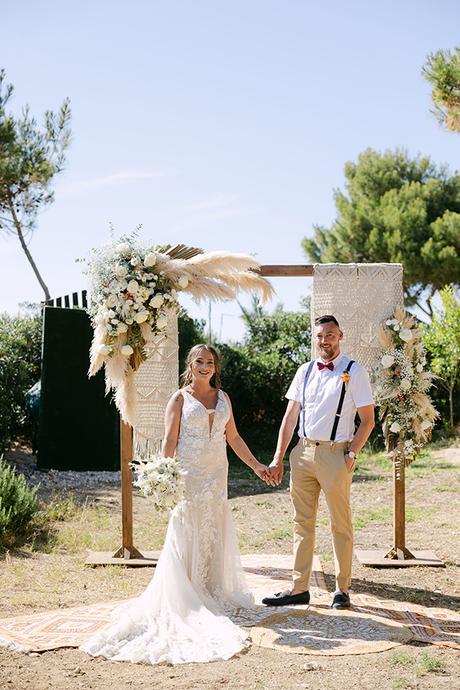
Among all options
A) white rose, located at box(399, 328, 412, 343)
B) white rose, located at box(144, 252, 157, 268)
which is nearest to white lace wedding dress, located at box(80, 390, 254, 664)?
white rose, located at box(144, 252, 157, 268)

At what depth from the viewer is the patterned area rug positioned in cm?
458

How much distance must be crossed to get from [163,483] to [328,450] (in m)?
1.13

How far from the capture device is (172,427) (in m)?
5.27

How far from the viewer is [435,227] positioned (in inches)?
859

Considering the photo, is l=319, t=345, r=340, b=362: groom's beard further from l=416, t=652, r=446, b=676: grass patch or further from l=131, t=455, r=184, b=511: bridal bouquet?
l=416, t=652, r=446, b=676: grass patch

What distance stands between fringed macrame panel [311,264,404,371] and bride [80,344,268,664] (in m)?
1.71

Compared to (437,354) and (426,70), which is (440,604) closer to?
(426,70)

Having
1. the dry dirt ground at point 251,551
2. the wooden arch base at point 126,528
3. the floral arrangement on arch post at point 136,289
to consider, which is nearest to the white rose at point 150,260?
the floral arrangement on arch post at point 136,289

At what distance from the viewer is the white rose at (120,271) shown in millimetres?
6312

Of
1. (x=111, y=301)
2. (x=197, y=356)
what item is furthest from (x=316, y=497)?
(x=111, y=301)

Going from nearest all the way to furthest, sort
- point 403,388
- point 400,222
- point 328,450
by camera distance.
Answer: point 328,450, point 403,388, point 400,222

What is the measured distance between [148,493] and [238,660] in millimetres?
1157

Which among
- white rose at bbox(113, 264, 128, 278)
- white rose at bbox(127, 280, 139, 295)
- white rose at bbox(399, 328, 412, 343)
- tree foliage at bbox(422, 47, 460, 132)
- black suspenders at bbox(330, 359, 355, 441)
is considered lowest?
black suspenders at bbox(330, 359, 355, 441)

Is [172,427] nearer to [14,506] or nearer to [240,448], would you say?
[240,448]
